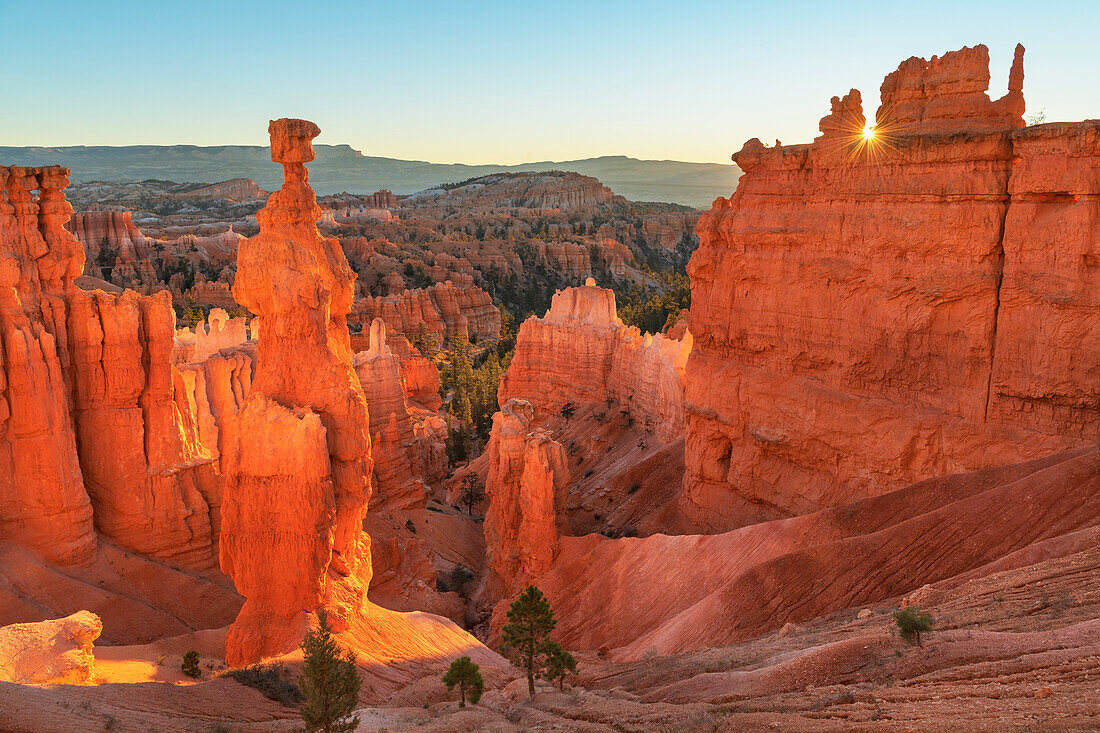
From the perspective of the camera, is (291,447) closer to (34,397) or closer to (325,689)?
(325,689)

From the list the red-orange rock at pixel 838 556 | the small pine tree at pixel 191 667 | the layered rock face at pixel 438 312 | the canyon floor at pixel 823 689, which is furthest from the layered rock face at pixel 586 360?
the layered rock face at pixel 438 312

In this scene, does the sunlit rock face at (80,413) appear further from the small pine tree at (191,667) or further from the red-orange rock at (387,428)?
the red-orange rock at (387,428)

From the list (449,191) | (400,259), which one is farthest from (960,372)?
(449,191)

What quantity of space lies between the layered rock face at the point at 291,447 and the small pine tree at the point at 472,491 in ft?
50.1

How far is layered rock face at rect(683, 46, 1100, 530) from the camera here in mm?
13719

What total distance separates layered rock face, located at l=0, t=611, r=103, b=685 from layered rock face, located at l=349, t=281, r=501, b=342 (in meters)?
45.0

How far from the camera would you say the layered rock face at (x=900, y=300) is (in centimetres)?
1372

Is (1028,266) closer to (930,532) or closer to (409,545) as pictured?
(930,532)

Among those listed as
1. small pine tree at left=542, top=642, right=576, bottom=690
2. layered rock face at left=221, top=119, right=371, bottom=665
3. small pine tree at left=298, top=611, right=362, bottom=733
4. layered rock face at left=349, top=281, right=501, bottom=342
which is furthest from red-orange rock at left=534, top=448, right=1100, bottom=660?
layered rock face at left=349, top=281, right=501, bottom=342

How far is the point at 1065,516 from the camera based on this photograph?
1195cm

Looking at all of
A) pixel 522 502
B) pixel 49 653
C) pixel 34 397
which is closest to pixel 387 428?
pixel 522 502

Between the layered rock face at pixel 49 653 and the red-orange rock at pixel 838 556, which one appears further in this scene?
the red-orange rock at pixel 838 556

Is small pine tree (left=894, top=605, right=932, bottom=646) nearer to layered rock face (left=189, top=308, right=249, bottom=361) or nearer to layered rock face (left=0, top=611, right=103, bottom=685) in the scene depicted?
layered rock face (left=0, top=611, right=103, bottom=685)

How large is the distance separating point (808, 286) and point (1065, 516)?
7180mm
